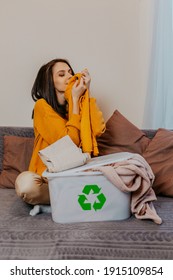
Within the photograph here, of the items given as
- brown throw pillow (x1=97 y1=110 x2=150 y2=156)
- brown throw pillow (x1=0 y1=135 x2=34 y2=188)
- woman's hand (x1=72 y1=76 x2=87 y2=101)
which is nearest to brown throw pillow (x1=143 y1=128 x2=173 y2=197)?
brown throw pillow (x1=97 y1=110 x2=150 y2=156)

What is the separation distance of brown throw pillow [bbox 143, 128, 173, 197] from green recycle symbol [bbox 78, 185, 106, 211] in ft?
1.47

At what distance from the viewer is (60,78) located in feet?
4.72

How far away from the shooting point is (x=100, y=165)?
1.03 meters

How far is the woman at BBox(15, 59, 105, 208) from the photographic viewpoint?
3.68 ft

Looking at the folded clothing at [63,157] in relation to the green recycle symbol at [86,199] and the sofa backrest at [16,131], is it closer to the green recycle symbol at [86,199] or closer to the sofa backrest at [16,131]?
the green recycle symbol at [86,199]

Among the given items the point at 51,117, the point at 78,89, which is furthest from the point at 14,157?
the point at 78,89

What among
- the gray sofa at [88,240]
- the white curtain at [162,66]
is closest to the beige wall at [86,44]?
the white curtain at [162,66]

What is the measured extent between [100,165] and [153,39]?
0.95 metres

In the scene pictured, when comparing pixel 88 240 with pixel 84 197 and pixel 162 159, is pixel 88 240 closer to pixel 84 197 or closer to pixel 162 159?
pixel 84 197

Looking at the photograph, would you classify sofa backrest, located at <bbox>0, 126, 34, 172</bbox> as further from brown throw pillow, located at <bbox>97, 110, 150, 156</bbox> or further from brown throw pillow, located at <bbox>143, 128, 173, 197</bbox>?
brown throw pillow, located at <bbox>143, 128, 173, 197</bbox>

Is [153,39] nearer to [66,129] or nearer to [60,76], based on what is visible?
[60,76]

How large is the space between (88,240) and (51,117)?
58 centimetres

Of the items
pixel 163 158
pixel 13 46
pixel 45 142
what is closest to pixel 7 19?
pixel 13 46

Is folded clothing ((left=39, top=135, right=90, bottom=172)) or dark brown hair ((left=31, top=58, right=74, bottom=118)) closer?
folded clothing ((left=39, top=135, right=90, bottom=172))
